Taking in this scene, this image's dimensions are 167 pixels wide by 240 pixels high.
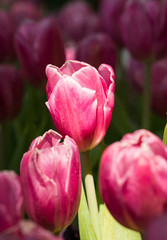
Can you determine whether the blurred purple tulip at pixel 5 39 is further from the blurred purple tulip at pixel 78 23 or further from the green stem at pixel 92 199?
the green stem at pixel 92 199

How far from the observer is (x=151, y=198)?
0.32 meters

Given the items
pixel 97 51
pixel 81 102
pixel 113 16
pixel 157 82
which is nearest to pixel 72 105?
pixel 81 102

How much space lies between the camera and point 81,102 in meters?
0.43

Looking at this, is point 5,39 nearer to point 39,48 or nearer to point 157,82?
point 39,48

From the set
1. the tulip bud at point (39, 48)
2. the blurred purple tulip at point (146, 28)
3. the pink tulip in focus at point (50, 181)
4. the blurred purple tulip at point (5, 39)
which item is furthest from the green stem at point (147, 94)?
the pink tulip in focus at point (50, 181)

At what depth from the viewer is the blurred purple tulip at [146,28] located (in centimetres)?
77

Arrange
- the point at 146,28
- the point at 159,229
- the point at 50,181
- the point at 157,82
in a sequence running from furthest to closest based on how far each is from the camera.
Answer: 1. the point at 157,82
2. the point at 146,28
3. the point at 50,181
4. the point at 159,229

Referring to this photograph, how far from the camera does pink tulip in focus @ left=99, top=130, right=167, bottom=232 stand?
0.32m

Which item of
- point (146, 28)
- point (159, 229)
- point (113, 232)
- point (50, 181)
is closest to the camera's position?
point (159, 229)

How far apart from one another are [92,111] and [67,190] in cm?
8

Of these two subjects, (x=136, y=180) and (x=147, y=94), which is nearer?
(x=136, y=180)

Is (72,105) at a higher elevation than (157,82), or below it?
higher

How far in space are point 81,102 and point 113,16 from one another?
606 mm

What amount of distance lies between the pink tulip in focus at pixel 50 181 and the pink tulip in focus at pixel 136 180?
0.04 meters
